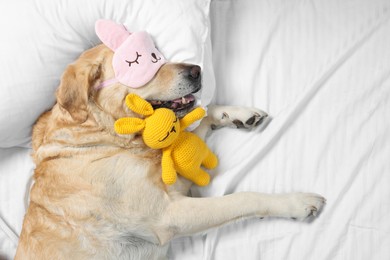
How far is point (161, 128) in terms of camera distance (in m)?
2.07

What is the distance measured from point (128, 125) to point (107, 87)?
0.25m

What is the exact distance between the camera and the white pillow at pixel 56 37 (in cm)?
227

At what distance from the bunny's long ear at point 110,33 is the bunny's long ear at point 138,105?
0.29 meters

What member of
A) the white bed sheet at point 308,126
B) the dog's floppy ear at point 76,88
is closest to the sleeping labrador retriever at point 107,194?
the dog's floppy ear at point 76,88

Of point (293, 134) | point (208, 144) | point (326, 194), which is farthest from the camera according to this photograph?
point (208, 144)

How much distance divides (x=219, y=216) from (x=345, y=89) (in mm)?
969

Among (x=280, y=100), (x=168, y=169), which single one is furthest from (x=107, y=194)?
(x=280, y=100)

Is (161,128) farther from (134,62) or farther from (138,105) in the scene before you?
(134,62)

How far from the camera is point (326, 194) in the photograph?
218 centimetres

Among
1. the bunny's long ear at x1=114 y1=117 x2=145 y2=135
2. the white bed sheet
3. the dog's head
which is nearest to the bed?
the white bed sheet

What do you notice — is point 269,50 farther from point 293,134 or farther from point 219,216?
point 219,216

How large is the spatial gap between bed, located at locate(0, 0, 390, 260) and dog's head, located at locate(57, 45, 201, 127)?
0.36ft

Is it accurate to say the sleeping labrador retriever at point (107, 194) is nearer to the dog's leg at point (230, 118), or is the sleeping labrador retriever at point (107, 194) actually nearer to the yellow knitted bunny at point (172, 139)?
the yellow knitted bunny at point (172, 139)

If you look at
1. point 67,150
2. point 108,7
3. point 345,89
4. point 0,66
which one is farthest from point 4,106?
point 345,89
